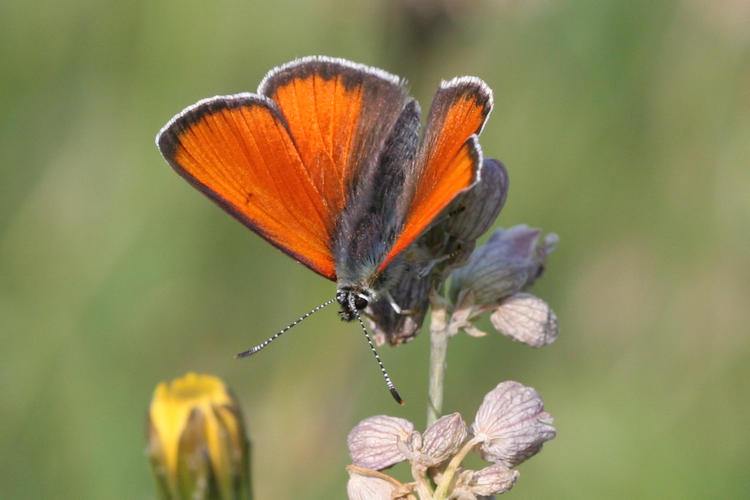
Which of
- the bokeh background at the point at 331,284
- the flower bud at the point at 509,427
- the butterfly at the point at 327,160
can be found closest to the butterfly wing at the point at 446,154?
the butterfly at the point at 327,160

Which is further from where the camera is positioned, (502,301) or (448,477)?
(502,301)

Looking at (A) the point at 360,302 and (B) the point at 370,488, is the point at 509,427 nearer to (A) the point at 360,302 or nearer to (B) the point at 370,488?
(B) the point at 370,488

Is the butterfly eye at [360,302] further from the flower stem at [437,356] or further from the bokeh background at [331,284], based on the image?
the bokeh background at [331,284]

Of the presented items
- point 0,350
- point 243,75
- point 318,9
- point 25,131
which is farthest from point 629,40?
point 0,350

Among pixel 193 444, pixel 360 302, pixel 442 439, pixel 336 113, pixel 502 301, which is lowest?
pixel 442 439

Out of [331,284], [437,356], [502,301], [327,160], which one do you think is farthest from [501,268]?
[331,284]

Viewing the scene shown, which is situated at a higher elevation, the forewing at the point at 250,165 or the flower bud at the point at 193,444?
the forewing at the point at 250,165

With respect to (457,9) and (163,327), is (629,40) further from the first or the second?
(163,327)
